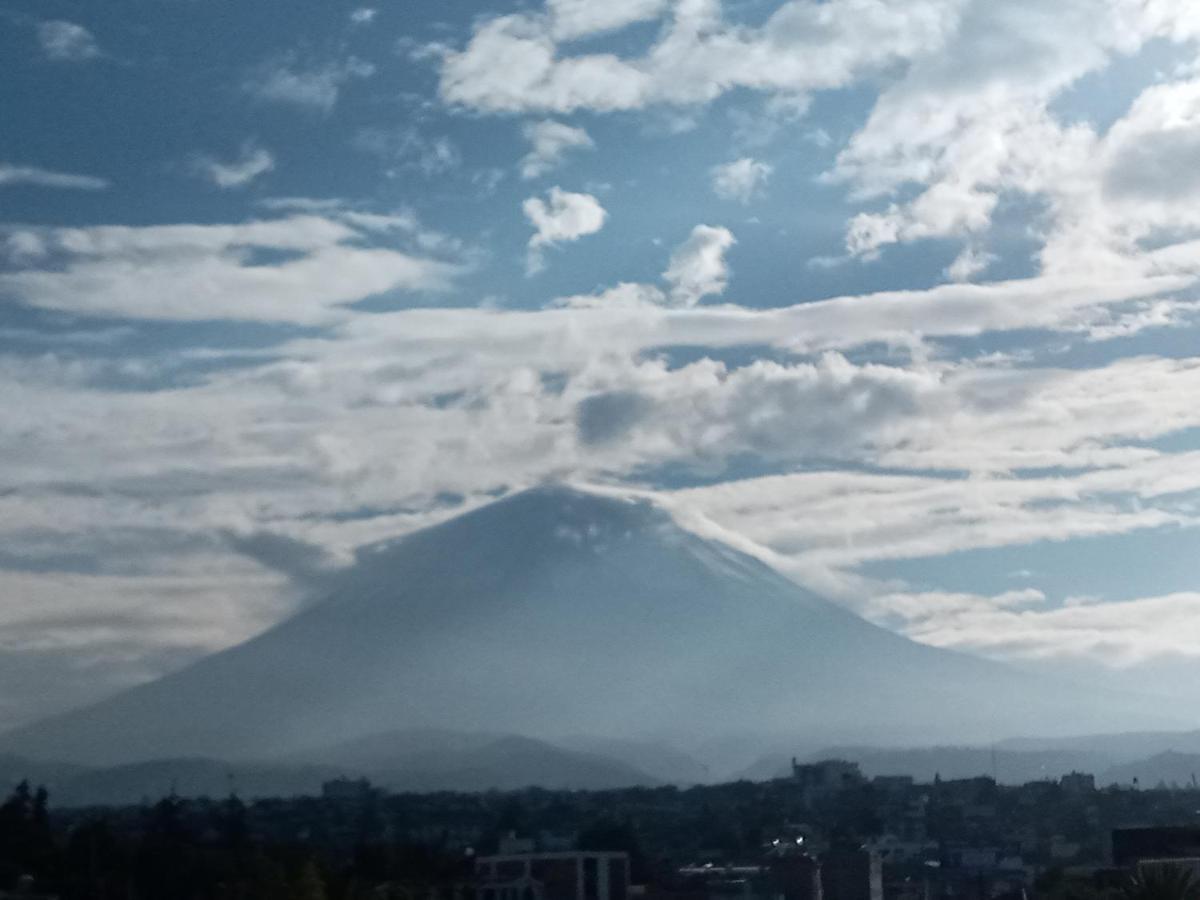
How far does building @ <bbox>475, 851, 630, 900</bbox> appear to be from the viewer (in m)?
68.6

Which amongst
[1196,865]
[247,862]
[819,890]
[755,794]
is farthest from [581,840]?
[755,794]

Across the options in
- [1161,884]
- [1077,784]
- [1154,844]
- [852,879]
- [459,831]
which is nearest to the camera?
[1161,884]

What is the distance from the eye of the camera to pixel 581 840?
93000 millimetres

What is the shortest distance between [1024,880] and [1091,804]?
50.4 meters

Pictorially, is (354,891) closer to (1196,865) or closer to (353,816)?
(1196,865)

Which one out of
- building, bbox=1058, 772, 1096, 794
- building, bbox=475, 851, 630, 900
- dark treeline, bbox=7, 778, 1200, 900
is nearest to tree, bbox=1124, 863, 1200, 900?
dark treeline, bbox=7, 778, 1200, 900

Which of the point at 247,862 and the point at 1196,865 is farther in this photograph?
the point at 247,862

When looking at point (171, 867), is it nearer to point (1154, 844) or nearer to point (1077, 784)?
point (1154, 844)

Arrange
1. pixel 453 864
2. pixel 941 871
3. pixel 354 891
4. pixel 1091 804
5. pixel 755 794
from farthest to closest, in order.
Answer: pixel 755 794, pixel 1091 804, pixel 941 871, pixel 453 864, pixel 354 891

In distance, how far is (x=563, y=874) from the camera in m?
69.8

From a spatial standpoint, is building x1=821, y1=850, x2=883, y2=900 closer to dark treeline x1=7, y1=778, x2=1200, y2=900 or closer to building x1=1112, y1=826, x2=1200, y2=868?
dark treeline x1=7, y1=778, x2=1200, y2=900

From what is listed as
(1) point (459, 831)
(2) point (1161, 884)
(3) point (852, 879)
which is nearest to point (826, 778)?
(1) point (459, 831)

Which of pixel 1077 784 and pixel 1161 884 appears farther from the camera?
pixel 1077 784

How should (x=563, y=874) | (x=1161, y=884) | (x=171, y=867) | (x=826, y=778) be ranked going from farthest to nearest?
(x=826, y=778) < (x=563, y=874) < (x=171, y=867) < (x=1161, y=884)
